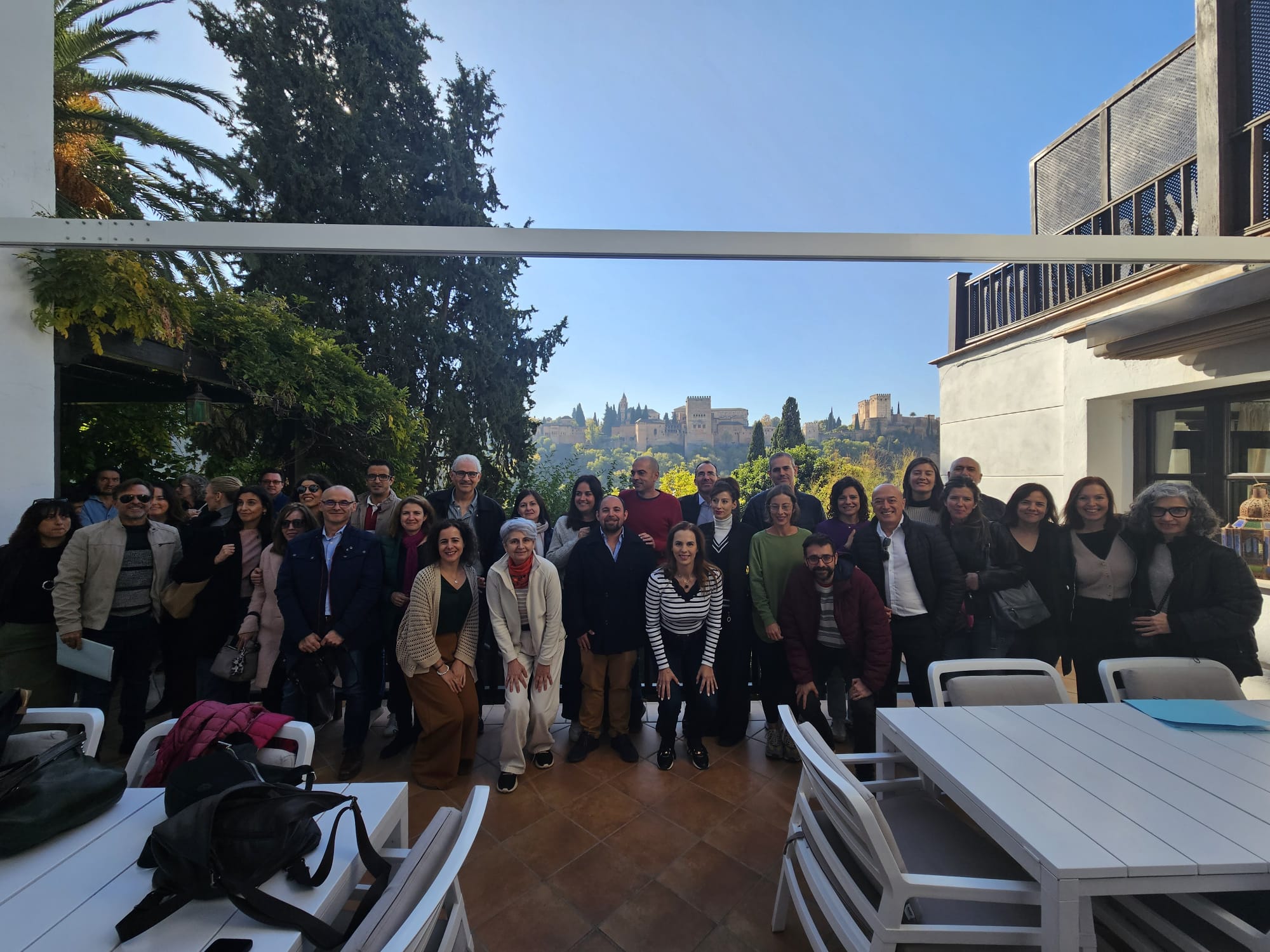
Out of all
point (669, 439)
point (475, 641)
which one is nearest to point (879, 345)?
point (475, 641)

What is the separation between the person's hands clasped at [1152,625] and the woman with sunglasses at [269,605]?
436cm

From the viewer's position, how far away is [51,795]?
1237mm

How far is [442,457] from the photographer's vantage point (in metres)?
12.1

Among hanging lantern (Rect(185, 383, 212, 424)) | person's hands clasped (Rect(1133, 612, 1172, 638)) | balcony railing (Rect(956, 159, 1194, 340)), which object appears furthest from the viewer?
balcony railing (Rect(956, 159, 1194, 340))

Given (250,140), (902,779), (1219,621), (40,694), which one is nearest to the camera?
(902,779)

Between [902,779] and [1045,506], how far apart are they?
1871mm

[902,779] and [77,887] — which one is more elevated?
[77,887]

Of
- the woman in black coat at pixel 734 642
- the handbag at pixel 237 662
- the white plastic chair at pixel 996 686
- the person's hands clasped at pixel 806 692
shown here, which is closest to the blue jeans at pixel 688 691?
the woman in black coat at pixel 734 642

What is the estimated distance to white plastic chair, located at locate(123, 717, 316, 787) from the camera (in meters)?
1.52

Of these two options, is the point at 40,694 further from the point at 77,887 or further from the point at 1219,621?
the point at 1219,621

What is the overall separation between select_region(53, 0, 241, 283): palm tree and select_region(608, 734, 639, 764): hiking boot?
6.64 m

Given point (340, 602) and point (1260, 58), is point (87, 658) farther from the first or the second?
point (1260, 58)

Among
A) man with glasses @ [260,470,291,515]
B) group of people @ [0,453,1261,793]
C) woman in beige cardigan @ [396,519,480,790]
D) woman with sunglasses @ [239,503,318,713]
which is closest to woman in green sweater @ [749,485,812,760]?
group of people @ [0,453,1261,793]

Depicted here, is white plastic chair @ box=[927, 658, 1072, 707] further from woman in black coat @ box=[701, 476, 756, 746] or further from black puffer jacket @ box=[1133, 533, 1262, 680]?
woman in black coat @ box=[701, 476, 756, 746]
